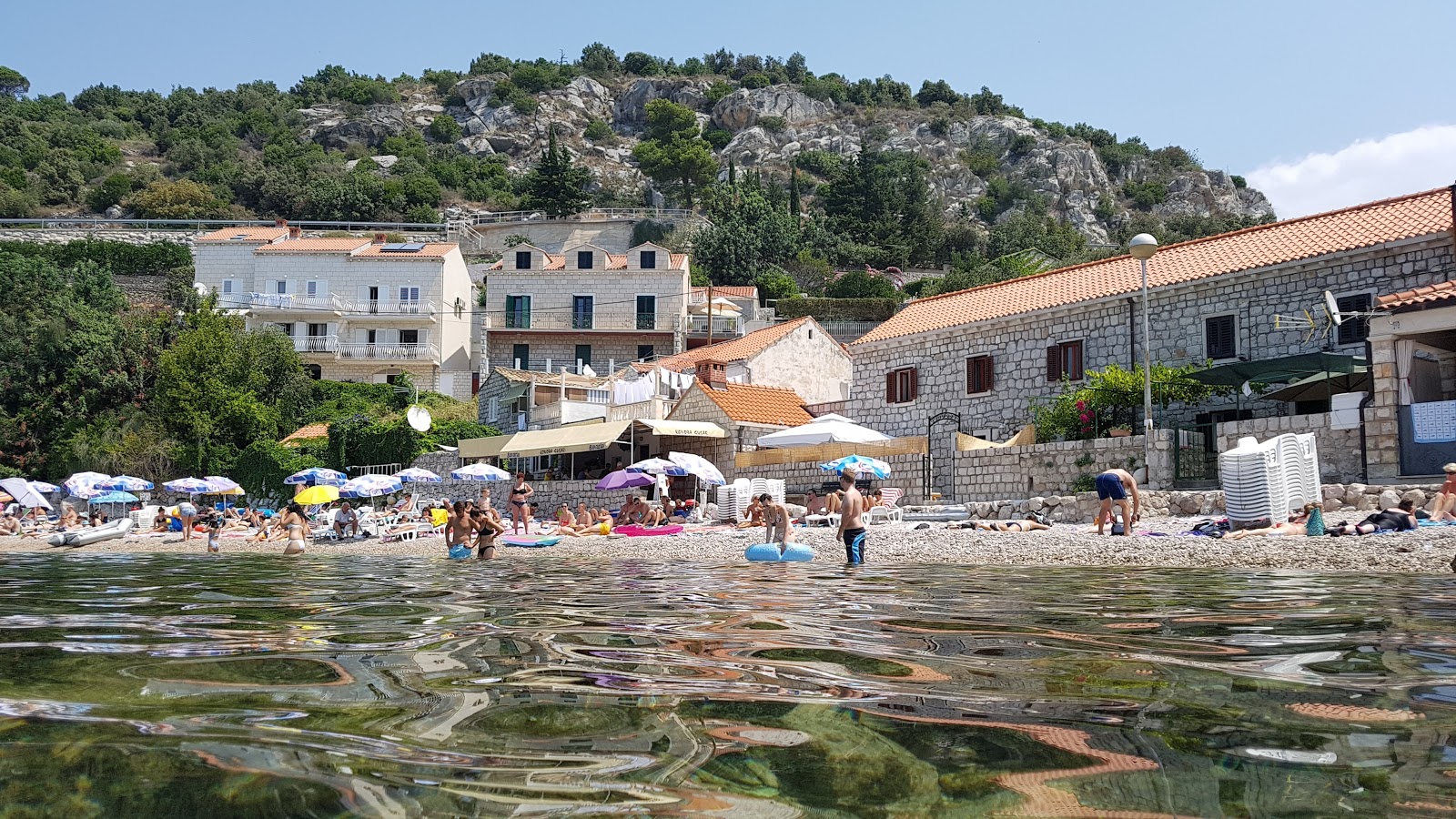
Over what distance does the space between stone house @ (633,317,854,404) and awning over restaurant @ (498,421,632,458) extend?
721 cm

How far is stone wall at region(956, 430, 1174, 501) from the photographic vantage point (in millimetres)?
18297

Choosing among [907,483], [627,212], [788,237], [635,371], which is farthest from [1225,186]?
[907,483]

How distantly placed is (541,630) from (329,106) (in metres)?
114

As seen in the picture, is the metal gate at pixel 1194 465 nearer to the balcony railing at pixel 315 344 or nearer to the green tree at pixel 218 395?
the green tree at pixel 218 395

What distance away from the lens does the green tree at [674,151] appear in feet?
286

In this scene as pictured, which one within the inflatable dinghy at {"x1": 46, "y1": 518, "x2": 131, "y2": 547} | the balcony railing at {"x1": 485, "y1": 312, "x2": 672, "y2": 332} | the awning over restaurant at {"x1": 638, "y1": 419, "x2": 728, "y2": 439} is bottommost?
the inflatable dinghy at {"x1": 46, "y1": 518, "x2": 131, "y2": 547}

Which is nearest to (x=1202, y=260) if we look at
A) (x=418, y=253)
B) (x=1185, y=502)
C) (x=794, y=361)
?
(x=1185, y=502)

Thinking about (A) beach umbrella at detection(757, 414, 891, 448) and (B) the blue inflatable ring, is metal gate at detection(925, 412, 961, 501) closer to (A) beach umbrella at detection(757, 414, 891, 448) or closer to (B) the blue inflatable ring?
(A) beach umbrella at detection(757, 414, 891, 448)

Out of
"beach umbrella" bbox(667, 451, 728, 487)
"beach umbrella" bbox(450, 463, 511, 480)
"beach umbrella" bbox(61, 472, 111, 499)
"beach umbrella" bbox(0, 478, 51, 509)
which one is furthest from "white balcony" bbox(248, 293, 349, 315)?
"beach umbrella" bbox(667, 451, 728, 487)

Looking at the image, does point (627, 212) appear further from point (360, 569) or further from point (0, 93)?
point (0, 93)

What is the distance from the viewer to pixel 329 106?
10581 centimetres

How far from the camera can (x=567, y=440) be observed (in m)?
27.7

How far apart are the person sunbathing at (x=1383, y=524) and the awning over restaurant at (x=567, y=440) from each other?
57.3 ft

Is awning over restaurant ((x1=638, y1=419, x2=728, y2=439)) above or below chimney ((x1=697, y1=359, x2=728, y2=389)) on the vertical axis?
below
